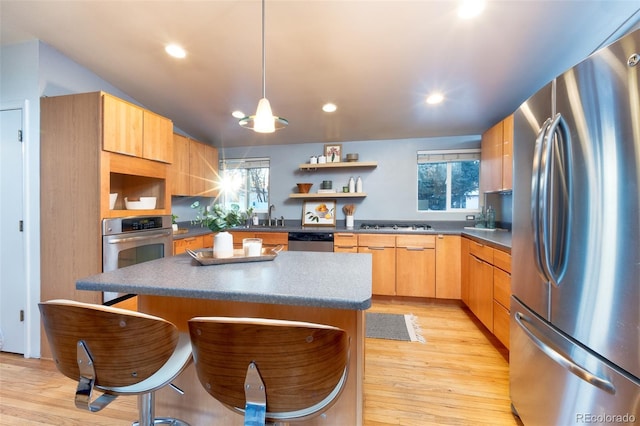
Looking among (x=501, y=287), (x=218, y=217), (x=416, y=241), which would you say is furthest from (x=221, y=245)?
(x=416, y=241)

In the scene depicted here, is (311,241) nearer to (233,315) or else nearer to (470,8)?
(233,315)

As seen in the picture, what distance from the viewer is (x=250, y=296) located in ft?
3.05

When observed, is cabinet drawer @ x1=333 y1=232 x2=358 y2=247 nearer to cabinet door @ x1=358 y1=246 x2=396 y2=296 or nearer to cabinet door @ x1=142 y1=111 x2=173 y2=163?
cabinet door @ x1=358 y1=246 x2=396 y2=296

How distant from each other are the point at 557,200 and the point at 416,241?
2.23m

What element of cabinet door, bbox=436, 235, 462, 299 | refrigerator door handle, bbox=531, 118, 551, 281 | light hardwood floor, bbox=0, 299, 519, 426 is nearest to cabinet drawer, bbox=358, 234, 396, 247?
cabinet door, bbox=436, 235, 462, 299

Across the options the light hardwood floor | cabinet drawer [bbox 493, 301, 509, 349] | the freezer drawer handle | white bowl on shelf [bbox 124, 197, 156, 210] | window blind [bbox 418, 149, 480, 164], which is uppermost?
window blind [bbox 418, 149, 480, 164]

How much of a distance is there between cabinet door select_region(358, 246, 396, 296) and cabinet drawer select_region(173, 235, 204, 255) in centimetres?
211

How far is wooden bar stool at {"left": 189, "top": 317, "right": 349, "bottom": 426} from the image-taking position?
0.68 metres

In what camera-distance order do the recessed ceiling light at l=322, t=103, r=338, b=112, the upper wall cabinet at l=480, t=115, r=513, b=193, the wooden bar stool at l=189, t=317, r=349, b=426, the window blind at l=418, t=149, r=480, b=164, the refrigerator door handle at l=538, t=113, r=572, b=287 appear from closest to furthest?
1. the wooden bar stool at l=189, t=317, r=349, b=426
2. the refrigerator door handle at l=538, t=113, r=572, b=287
3. the upper wall cabinet at l=480, t=115, r=513, b=193
4. the recessed ceiling light at l=322, t=103, r=338, b=112
5. the window blind at l=418, t=149, r=480, b=164

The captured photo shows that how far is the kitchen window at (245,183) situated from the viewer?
14.5ft

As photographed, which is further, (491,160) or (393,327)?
A: (491,160)

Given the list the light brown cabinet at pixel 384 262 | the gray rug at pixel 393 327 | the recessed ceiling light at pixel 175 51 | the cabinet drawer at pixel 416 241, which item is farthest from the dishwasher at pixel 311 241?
the recessed ceiling light at pixel 175 51

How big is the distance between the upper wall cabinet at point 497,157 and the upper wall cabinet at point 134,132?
3397 millimetres

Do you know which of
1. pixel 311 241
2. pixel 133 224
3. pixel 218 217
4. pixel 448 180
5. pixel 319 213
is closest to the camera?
pixel 218 217
